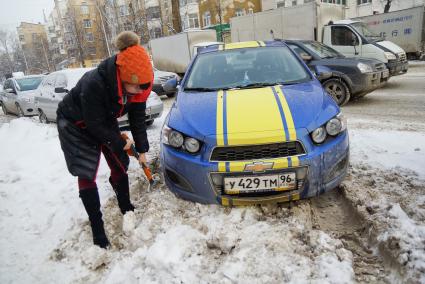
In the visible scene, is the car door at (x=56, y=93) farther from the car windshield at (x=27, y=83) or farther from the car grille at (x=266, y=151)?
the car grille at (x=266, y=151)

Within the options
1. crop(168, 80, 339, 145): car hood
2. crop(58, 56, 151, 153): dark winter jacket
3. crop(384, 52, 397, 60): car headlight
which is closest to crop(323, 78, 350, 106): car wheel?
crop(384, 52, 397, 60): car headlight

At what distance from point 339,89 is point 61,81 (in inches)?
262

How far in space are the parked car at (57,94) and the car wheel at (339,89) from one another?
385 cm

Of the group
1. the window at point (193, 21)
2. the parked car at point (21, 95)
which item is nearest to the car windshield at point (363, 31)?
the parked car at point (21, 95)

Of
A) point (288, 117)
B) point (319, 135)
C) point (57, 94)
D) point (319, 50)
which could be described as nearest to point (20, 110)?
point (57, 94)

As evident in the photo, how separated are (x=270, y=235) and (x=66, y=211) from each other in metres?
2.14

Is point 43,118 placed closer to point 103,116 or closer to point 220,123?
point 103,116

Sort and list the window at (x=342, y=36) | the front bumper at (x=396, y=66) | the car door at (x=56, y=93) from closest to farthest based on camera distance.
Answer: the car door at (x=56, y=93) < the front bumper at (x=396, y=66) < the window at (x=342, y=36)

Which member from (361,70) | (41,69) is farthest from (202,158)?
(41,69)

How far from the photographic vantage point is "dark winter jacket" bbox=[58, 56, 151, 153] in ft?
7.82

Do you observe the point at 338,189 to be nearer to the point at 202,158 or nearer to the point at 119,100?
the point at 202,158

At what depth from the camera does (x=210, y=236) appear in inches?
102

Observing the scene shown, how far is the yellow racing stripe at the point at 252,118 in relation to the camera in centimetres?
264

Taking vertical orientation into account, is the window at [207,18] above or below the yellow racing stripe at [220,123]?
above
